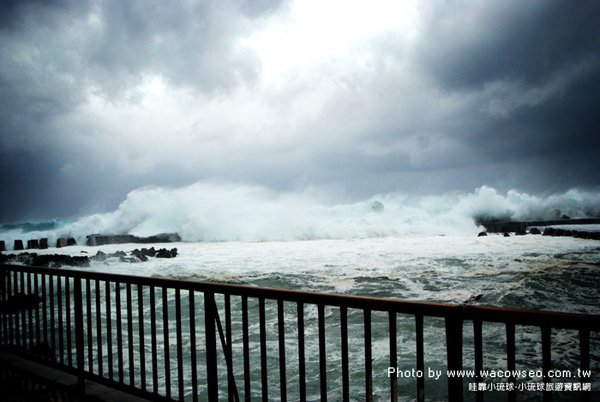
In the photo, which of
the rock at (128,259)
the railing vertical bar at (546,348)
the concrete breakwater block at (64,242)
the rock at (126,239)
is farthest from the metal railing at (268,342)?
the rock at (126,239)

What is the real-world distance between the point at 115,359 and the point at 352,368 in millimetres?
3840

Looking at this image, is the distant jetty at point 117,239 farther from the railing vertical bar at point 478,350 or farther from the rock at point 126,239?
the railing vertical bar at point 478,350

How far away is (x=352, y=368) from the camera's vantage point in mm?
5625

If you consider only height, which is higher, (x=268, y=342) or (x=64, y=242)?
(x=268, y=342)

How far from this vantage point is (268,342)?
677cm

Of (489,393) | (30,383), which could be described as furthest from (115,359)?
(489,393)

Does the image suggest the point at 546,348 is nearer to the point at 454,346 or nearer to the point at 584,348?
the point at 584,348

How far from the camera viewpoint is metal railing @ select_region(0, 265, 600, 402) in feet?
6.88

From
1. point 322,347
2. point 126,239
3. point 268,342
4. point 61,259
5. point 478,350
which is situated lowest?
point 126,239

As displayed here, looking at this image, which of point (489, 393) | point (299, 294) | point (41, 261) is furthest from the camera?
point (41, 261)

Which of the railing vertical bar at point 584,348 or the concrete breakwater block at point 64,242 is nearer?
the railing vertical bar at point 584,348

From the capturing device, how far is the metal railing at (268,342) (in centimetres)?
210

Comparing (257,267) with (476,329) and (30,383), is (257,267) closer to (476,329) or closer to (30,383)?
(30,383)

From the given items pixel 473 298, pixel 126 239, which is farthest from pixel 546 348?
pixel 126 239
